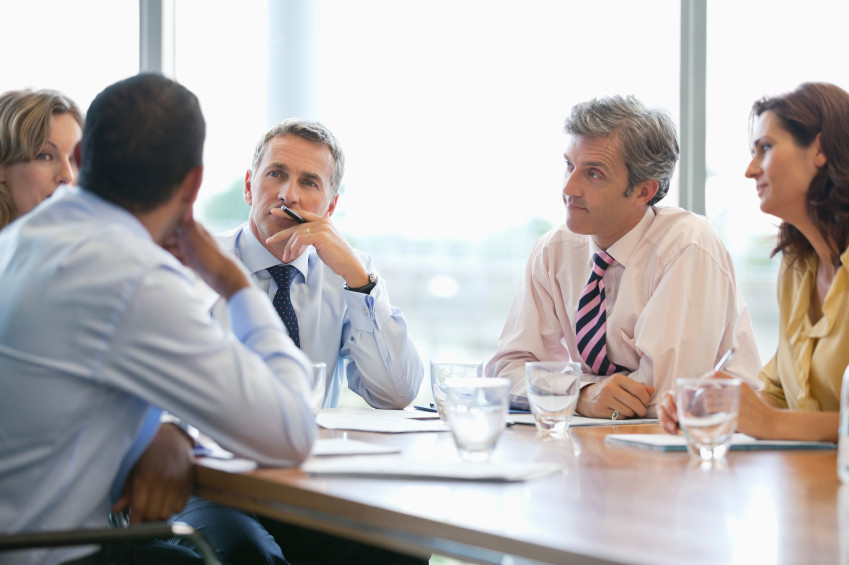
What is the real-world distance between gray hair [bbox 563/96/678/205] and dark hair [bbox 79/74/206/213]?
148cm

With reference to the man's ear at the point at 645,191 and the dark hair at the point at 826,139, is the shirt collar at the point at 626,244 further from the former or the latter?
the dark hair at the point at 826,139

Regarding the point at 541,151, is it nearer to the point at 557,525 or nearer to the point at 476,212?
the point at 476,212

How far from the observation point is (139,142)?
134 centimetres

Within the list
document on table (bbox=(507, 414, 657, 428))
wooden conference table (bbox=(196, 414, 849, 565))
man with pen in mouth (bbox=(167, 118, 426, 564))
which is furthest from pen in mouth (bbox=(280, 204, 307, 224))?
wooden conference table (bbox=(196, 414, 849, 565))

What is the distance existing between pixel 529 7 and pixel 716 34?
0.76 meters

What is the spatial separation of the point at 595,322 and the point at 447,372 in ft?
2.56

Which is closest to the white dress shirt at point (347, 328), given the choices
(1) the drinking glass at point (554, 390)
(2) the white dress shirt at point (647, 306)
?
(2) the white dress shirt at point (647, 306)

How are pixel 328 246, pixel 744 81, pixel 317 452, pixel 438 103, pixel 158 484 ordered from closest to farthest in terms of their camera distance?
pixel 158 484 → pixel 317 452 → pixel 328 246 → pixel 744 81 → pixel 438 103

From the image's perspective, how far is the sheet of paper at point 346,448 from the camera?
147 centimetres

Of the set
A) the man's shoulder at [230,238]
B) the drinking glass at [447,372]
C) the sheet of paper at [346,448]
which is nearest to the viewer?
the sheet of paper at [346,448]

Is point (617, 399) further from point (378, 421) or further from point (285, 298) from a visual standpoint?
point (285, 298)

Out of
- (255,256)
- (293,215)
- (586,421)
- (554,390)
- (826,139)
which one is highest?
(826,139)

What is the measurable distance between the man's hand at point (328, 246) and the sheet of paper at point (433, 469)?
1.06m

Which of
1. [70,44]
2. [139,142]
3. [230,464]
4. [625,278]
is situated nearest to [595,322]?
[625,278]
